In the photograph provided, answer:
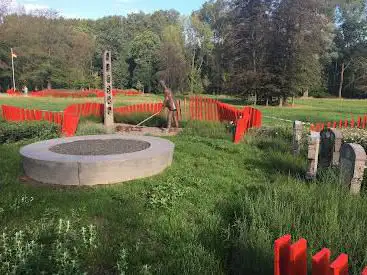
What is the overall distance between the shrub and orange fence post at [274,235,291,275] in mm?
9925

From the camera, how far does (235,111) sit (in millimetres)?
12969

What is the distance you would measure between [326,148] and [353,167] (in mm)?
2097

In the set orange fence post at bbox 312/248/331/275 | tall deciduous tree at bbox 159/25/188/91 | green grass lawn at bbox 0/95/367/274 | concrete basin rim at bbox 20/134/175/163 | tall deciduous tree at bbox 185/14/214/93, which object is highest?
tall deciduous tree at bbox 185/14/214/93

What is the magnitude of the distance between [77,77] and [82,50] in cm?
478

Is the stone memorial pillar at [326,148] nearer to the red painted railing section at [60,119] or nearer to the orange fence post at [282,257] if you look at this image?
the orange fence post at [282,257]

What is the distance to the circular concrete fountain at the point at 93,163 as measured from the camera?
6438 mm

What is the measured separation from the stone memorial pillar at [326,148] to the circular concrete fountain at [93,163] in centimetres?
296

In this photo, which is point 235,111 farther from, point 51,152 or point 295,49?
point 295,49

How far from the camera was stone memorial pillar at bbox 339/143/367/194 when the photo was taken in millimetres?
5310

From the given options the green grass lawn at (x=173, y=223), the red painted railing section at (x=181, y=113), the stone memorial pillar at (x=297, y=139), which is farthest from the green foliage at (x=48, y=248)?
the red painted railing section at (x=181, y=113)

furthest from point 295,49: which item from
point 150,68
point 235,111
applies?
point 150,68

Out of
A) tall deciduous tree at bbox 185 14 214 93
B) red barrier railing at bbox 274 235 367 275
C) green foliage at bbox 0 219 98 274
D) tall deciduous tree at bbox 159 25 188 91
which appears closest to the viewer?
red barrier railing at bbox 274 235 367 275

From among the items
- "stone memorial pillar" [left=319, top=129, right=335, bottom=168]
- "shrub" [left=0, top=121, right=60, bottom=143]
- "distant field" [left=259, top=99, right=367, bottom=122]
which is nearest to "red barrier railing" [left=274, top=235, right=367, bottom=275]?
"stone memorial pillar" [left=319, top=129, right=335, bottom=168]

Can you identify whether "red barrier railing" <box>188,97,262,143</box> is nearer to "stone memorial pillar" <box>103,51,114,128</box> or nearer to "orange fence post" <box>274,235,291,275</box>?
"stone memorial pillar" <box>103,51,114,128</box>
